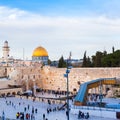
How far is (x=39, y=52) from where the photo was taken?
48.8 m

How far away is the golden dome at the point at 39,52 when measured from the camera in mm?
48688

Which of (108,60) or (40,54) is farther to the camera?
(40,54)

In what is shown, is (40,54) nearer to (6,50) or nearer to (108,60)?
(6,50)

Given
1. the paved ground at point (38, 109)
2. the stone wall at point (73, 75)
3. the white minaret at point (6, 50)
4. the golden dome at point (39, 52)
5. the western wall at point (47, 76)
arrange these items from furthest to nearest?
1. the golden dome at point (39, 52)
2. the white minaret at point (6, 50)
3. the western wall at point (47, 76)
4. the stone wall at point (73, 75)
5. the paved ground at point (38, 109)

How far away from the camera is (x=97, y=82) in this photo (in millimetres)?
22188

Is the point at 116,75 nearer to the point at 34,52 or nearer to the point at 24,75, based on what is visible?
the point at 24,75

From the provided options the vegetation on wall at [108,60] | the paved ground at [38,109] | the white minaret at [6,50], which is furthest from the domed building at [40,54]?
the paved ground at [38,109]

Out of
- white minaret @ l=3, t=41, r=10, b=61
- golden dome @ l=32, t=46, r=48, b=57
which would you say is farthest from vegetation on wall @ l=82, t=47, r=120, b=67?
white minaret @ l=3, t=41, r=10, b=61

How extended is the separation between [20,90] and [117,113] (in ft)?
58.1

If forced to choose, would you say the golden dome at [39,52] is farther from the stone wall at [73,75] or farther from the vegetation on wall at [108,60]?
the vegetation on wall at [108,60]

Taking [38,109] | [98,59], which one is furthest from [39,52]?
[38,109]

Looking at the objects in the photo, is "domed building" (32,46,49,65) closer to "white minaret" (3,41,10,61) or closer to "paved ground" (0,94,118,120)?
"white minaret" (3,41,10,61)

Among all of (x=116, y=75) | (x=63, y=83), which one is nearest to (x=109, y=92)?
(x=116, y=75)

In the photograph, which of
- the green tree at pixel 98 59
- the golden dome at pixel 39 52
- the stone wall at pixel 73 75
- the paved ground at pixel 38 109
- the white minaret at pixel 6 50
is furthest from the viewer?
the golden dome at pixel 39 52
